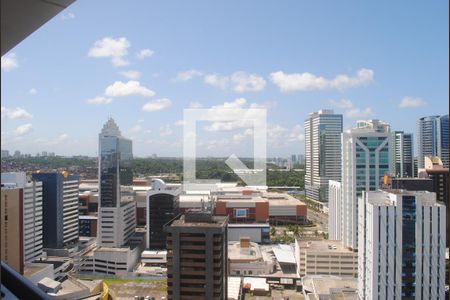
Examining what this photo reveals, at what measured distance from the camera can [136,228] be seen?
9242 millimetres

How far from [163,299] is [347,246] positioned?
3226mm

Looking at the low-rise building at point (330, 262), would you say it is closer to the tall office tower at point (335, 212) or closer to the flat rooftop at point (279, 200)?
the tall office tower at point (335, 212)

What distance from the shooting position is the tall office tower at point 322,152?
1252cm

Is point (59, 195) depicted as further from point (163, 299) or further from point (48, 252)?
point (163, 299)

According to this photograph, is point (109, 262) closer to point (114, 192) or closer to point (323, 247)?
point (114, 192)

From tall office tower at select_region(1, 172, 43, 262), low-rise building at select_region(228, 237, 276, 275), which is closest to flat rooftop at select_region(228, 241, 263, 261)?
low-rise building at select_region(228, 237, 276, 275)

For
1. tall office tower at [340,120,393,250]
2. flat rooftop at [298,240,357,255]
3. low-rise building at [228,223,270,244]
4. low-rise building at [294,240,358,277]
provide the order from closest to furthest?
low-rise building at [294,240,358,277], flat rooftop at [298,240,357,255], tall office tower at [340,120,393,250], low-rise building at [228,223,270,244]

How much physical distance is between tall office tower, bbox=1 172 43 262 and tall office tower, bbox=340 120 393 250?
5341mm

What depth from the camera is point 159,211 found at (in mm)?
7520

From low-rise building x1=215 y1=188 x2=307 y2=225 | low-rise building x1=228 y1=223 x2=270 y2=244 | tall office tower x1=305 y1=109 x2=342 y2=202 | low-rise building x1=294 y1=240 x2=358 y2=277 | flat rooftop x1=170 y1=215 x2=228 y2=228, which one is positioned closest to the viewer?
flat rooftop x1=170 y1=215 x2=228 y2=228

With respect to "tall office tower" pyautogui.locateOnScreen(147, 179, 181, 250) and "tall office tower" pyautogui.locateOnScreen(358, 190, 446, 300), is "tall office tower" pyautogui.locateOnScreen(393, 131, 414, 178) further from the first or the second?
"tall office tower" pyautogui.locateOnScreen(358, 190, 446, 300)

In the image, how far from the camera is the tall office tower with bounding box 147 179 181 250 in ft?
24.3

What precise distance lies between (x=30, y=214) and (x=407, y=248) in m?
6.09

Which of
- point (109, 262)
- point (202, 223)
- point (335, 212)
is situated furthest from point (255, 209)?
point (202, 223)
